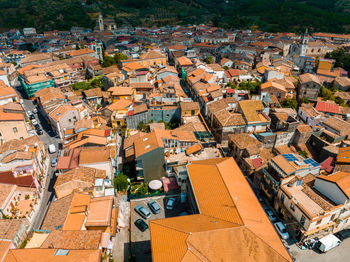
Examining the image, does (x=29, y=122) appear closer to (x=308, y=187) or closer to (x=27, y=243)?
(x=27, y=243)

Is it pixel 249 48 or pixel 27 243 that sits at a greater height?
pixel 249 48

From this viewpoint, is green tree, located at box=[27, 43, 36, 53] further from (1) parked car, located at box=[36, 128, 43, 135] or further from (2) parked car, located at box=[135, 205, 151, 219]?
(2) parked car, located at box=[135, 205, 151, 219]

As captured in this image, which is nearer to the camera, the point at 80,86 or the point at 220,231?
the point at 220,231

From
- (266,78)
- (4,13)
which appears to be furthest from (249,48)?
(4,13)

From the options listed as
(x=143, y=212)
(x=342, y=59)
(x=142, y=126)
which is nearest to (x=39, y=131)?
(x=142, y=126)

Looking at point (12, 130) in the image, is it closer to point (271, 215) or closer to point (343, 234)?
point (271, 215)

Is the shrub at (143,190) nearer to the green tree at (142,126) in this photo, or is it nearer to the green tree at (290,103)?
the green tree at (142,126)
